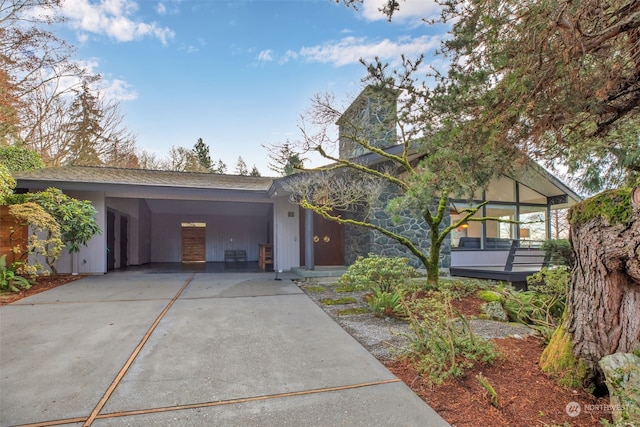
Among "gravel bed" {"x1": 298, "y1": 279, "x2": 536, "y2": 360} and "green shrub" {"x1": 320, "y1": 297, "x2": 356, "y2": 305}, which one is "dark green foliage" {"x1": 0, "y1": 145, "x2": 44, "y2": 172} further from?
"gravel bed" {"x1": 298, "y1": 279, "x2": 536, "y2": 360}

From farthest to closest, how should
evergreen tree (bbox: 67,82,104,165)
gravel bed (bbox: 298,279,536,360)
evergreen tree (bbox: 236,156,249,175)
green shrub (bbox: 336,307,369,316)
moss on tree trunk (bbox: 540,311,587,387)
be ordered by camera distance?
1. evergreen tree (bbox: 236,156,249,175)
2. evergreen tree (bbox: 67,82,104,165)
3. green shrub (bbox: 336,307,369,316)
4. gravel bed (bbox: 298,279,536,360)
5. moss on tree trunk (bbox: 540,311,587,387)

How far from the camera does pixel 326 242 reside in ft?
36.0

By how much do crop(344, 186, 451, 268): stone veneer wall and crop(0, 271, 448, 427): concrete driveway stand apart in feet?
13.6

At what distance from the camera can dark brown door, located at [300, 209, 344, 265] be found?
1066 cm

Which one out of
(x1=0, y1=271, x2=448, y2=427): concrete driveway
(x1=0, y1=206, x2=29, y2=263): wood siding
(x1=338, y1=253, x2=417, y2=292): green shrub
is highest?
(x1=0, y1=206, x2=29, y2=263): wood siding

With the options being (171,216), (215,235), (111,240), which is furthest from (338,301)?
(171,216)

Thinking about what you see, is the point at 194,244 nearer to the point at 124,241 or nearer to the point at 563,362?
the point at 124,241

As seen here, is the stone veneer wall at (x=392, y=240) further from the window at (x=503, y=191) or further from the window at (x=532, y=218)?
the window at (x=532, y=218)

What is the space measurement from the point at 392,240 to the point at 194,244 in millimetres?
10571

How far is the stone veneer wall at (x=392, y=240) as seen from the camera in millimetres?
9070

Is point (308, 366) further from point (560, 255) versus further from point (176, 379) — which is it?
point (560, 255)

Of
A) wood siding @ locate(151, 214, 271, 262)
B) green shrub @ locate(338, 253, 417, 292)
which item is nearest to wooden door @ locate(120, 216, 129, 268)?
wood siding @ locate(151, 214, 271, 262)

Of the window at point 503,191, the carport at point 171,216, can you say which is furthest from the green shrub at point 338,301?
the window at point 503,191

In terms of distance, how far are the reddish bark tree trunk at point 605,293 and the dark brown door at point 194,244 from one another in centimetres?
1512
